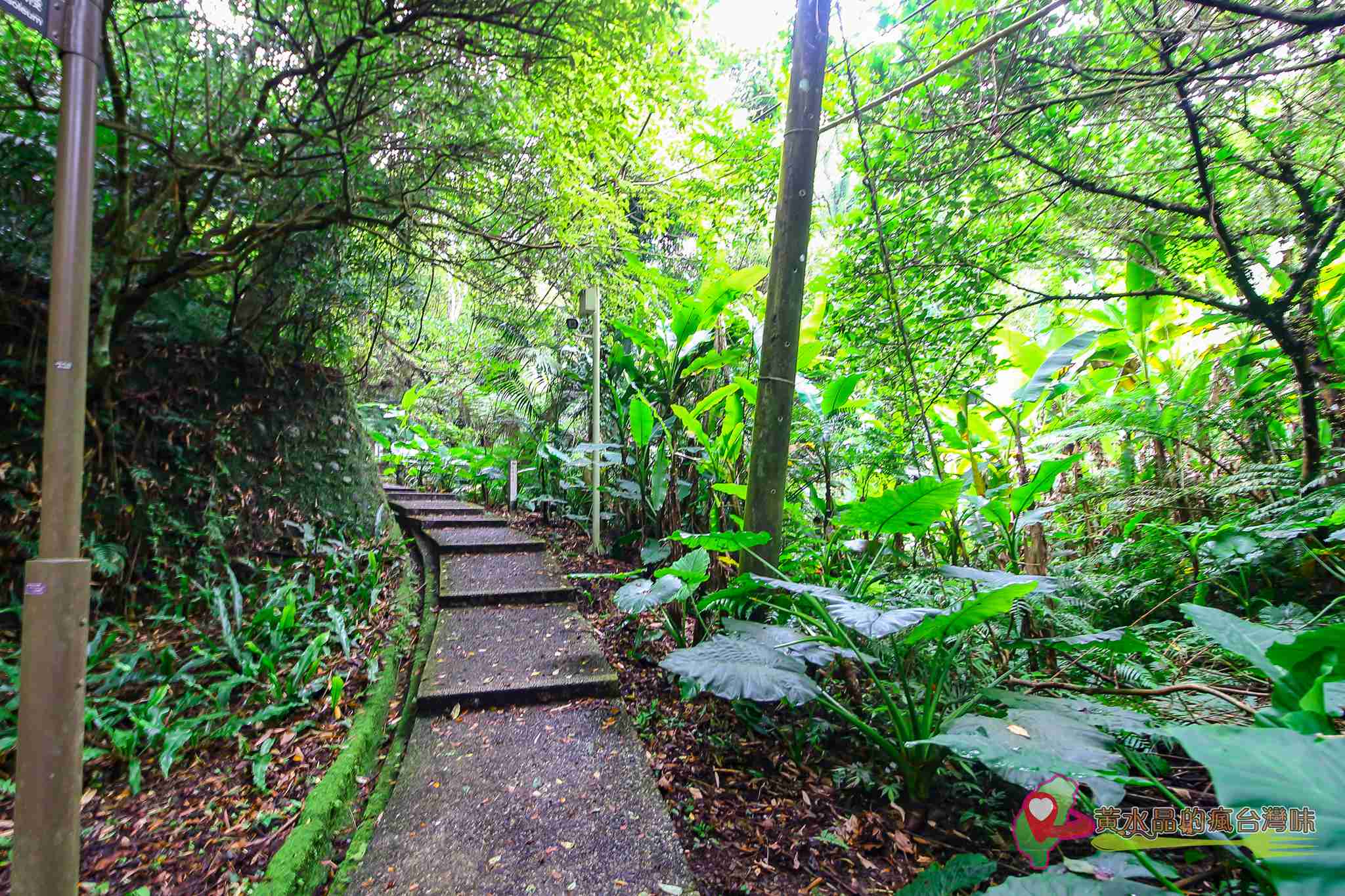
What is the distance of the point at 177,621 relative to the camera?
2.81 m

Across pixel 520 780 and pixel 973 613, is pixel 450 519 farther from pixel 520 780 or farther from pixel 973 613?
pixel 973 613

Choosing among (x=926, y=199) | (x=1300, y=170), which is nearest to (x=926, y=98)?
(x=926, y=199)

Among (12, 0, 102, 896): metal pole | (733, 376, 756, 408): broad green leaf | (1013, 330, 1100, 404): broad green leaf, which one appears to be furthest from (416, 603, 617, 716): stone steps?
(1013, 330, 1100, 404): broad green leaf

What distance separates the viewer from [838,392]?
283cm

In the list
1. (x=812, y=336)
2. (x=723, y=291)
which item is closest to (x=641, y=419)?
(x=723, y=291)

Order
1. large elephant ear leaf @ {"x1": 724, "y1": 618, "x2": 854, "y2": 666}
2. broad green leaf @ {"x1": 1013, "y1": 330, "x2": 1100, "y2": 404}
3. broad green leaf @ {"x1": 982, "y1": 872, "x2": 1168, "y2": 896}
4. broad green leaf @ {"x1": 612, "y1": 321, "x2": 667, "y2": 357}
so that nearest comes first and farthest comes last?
1. broad green leaf @ {"x1": 982, "y1": 872, "x2": 1168, "y2": 896}
2. large elephant ear leaf @ {"x1": 724, "y1": 618, "x2": 854, "y2": 666}
3. broad green leaf @ {"x1": 1013, "y1": 330, "x2": 1100, "y2": 404}
4. broad green leaf @ {"x1": 612, "y1": 321, "x2": 667, "y2": 357}

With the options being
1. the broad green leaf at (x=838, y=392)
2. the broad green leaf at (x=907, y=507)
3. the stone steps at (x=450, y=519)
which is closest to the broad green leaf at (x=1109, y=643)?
→ the broad green leaf at (x=907, y=507)

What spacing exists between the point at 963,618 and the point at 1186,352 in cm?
370

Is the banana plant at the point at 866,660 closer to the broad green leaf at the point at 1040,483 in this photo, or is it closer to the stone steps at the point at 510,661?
the broad green leaf at the point at 1040,483

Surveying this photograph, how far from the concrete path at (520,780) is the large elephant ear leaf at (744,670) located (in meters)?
0.52

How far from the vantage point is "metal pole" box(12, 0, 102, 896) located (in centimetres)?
123

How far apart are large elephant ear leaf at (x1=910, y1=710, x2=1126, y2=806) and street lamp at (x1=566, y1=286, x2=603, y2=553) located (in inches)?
124

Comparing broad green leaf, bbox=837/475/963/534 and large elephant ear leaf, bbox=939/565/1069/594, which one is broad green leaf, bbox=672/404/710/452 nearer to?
broad green leaf, bbox=837/475/963/534

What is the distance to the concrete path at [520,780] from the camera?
1538 millimetres
